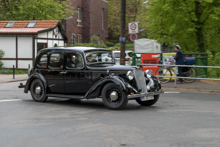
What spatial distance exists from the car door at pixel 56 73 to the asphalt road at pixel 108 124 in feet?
1.57

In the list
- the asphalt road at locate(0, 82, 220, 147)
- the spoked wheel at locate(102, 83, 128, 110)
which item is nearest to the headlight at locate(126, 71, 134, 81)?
the spoked wheel at locate(102, 83, 128, 110)

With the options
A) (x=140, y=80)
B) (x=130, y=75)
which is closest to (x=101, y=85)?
(x=130, y=75)

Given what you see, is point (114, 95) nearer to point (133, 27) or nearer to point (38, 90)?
point (38, 90)

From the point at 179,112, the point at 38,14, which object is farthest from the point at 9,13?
the point at 179,112

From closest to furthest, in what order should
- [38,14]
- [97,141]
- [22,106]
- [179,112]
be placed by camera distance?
[97,141] < [179,112] < [22,106] < [38,14]

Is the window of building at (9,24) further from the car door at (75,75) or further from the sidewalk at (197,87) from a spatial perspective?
the car door at (75,75)

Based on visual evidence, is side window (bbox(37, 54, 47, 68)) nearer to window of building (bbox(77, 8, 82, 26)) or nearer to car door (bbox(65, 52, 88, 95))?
car door (bbox(65, 52, 88, 95))

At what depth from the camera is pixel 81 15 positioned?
152 ft

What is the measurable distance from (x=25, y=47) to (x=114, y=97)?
61.7 ft

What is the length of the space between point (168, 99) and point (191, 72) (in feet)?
14.7

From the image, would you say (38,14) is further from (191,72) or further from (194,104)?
(194,104)

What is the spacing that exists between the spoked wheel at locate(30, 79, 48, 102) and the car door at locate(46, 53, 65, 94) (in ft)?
0.95

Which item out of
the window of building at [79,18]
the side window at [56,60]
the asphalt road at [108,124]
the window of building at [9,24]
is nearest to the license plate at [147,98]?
the asphalt road at [108,124]

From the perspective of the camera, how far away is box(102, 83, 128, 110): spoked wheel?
29.2 ft
